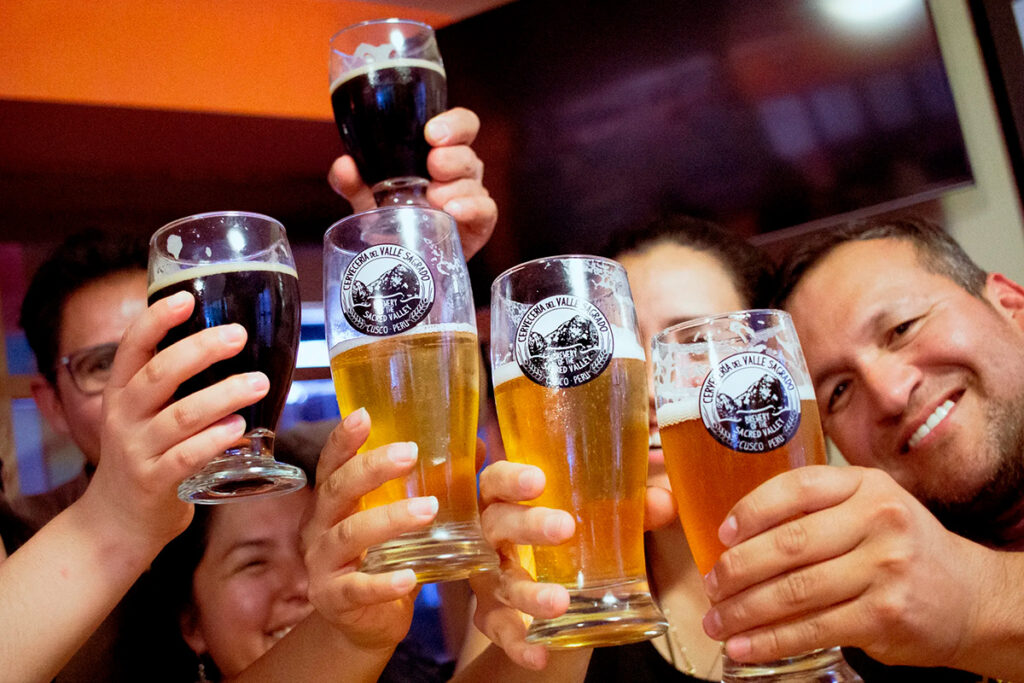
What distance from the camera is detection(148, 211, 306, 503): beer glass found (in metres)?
0.83

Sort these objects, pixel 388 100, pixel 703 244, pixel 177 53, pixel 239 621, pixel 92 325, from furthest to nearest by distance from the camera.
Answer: pixel 177 53
pixel 92 325
pixel 703 244
pixel 239 621
pixel 388 100

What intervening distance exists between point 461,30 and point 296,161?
0.92 metres

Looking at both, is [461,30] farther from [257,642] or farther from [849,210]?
[257,642]

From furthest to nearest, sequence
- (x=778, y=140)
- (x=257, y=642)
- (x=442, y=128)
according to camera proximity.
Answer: (x=778, y=140) < (x=257, y=642) < (x=442, y=128)

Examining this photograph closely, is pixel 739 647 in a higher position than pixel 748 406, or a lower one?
lower

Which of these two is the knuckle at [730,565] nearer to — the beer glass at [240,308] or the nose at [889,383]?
the beer glass at [240,308]

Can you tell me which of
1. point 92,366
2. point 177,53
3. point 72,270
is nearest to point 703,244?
point 92,366

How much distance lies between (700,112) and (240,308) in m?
2.80

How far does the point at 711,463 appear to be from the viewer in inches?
30.8

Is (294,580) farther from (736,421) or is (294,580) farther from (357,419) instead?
(736,421)

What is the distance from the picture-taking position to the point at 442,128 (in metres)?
1.15

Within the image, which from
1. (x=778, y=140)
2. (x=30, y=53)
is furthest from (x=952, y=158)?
(x=30, y=53)

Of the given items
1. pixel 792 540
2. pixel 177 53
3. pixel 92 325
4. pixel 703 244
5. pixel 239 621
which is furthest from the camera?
pixel 177 53

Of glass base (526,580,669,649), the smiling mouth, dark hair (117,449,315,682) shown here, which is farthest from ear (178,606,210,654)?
the smiling mouth
